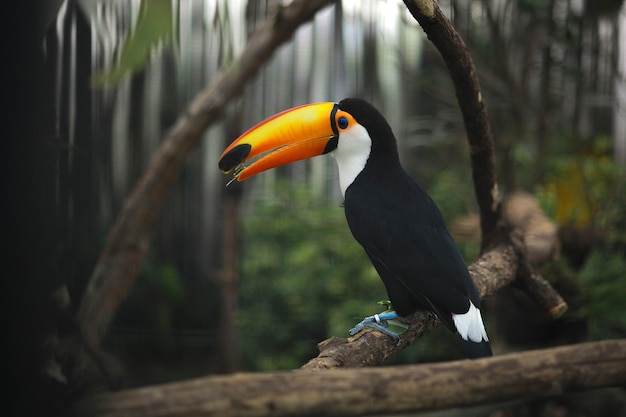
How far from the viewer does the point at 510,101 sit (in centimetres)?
268

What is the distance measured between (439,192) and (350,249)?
428 mm

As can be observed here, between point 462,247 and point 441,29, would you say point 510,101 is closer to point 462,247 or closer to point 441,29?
point 462,247

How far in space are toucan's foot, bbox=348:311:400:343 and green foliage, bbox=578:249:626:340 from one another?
123cm

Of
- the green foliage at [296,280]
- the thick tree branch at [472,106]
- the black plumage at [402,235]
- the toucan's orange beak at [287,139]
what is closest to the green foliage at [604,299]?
the green foliage at [296,280]

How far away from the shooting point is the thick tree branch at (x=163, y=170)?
2305 mm

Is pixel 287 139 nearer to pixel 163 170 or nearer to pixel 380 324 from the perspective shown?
pixel 380 324

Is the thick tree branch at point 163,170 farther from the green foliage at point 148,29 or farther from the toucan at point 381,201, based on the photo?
the toucan at point 381,201

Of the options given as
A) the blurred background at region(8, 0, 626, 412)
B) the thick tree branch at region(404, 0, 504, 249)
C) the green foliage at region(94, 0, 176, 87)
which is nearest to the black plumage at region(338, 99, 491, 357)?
the thick tree branch at region(404, 0, 504, 249)

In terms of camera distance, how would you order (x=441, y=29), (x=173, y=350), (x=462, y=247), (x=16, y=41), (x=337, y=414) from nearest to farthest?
(x=16, y=41), (x=337, y=414), (x=441, y=29), (x=462, y=247), (x=173, y=350)

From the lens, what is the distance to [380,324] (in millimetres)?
1162

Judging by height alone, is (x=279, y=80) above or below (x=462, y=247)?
above

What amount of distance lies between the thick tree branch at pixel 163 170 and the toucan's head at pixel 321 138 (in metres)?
1.16

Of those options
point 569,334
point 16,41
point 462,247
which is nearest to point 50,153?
point 16,41

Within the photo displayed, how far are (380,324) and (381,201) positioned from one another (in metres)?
0.21
